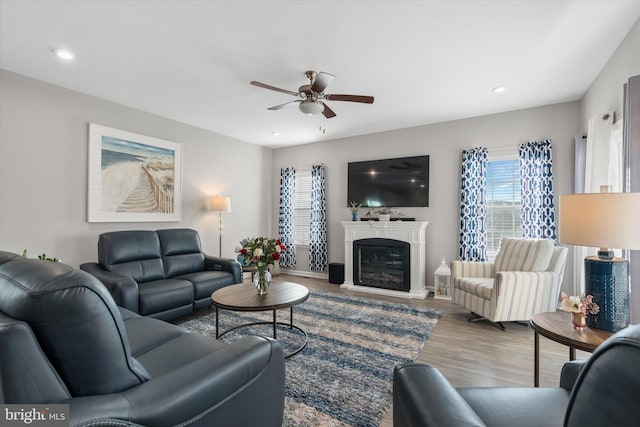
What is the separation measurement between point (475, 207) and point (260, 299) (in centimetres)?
336

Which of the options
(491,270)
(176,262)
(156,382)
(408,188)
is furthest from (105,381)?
(408,188)

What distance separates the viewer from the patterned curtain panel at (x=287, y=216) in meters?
6.03

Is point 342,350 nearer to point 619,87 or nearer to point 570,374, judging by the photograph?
point 570,374

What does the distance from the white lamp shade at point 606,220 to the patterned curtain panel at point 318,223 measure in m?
4.17

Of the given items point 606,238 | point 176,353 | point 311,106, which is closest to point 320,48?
point 311,106

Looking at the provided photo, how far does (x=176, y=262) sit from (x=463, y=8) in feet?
12.9

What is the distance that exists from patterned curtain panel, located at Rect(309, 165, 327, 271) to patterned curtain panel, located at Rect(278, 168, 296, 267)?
0.51 m

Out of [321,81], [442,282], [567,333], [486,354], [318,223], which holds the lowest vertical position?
[486,354]

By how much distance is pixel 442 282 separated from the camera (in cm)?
432

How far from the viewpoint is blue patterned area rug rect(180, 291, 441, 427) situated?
182 centimetres

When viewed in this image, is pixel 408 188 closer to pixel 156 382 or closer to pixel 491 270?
pixel 491 270

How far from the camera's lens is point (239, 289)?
2.85 meters

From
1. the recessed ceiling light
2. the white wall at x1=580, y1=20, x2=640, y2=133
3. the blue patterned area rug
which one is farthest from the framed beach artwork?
the white wall at x1=580, y1=20, x2=640, y2=133

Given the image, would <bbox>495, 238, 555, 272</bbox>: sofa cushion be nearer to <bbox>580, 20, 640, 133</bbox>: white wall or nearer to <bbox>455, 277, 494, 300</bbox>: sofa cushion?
<bbox>455, 277, 494, 300</bbox>: sofa cushion
